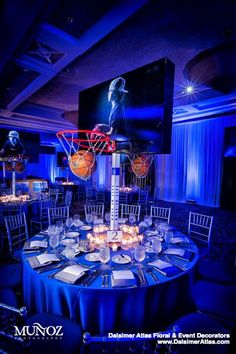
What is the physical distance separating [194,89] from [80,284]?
5791 millimetres

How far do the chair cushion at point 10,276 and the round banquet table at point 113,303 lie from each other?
0.57m

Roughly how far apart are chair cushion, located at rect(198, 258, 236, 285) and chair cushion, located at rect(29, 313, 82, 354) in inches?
Answer: 70.3

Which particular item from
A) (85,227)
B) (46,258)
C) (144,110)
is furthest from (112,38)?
(46,258)

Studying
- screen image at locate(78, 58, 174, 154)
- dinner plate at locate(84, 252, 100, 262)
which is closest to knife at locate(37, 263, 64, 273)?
dinner plate at locate(84, 252, 100, 262)

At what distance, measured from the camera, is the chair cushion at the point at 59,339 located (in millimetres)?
1536

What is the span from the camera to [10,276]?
2.47m

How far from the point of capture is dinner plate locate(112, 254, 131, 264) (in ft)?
7.12

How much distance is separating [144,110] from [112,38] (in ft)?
5.13

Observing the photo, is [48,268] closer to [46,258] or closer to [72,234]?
[46,258]

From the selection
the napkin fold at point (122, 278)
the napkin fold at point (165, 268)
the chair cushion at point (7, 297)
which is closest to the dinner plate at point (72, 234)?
the chair cushion at point (7, 297)

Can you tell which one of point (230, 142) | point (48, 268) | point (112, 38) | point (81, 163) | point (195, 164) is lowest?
point (48, 268)

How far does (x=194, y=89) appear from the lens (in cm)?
555

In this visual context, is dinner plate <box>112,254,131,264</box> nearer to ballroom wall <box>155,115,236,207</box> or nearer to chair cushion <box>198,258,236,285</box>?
chair cushion <box>198,258,236,285</box>

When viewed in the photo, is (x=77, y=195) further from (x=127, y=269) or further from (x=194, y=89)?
(x=127, y=269)
